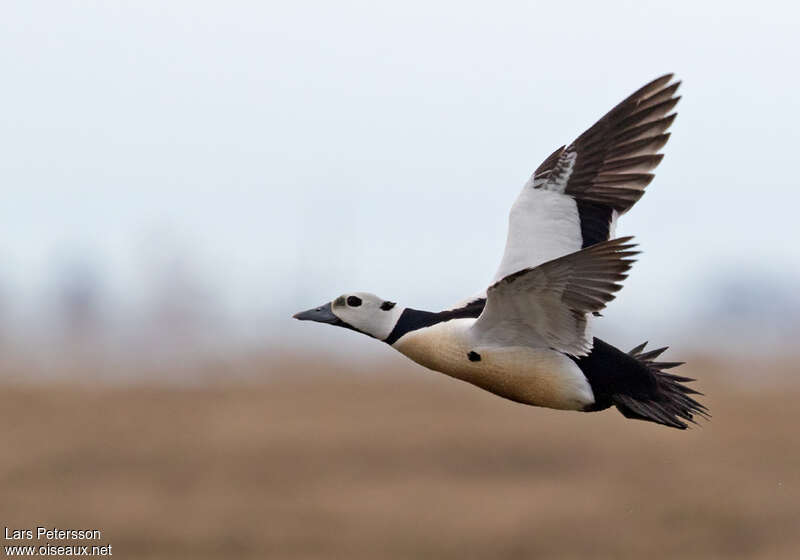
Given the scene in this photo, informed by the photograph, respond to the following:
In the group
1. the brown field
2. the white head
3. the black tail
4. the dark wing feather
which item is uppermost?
the dark wing feather

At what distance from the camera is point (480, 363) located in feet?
19.0

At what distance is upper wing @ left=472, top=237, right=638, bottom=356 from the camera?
17.5 ft

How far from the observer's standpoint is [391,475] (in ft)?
50.5

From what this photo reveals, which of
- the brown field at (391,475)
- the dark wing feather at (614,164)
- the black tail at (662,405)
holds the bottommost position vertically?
the brown field at (391,475)

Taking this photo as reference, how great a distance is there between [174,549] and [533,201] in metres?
8.04

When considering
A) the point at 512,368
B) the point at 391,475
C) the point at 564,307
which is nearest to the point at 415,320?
the point at 512,368

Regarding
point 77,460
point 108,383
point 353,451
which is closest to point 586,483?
point 353,451

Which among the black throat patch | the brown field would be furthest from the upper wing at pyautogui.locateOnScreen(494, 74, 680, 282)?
the brown field

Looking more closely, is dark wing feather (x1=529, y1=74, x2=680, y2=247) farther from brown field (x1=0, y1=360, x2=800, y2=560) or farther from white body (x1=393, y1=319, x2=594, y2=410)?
brown field (x1=0, y1=360, x2=800, y2=560)

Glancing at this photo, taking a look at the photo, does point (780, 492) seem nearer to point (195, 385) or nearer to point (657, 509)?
point (657, 509)

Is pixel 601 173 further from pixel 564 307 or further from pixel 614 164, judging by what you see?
pixel 564 307

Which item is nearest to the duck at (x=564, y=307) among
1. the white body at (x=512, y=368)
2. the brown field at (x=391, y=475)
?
the white body at (x=512, y=368)

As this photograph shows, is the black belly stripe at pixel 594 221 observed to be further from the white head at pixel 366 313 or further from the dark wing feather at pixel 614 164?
the white head at pixel 366 313

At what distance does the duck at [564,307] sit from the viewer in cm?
551
